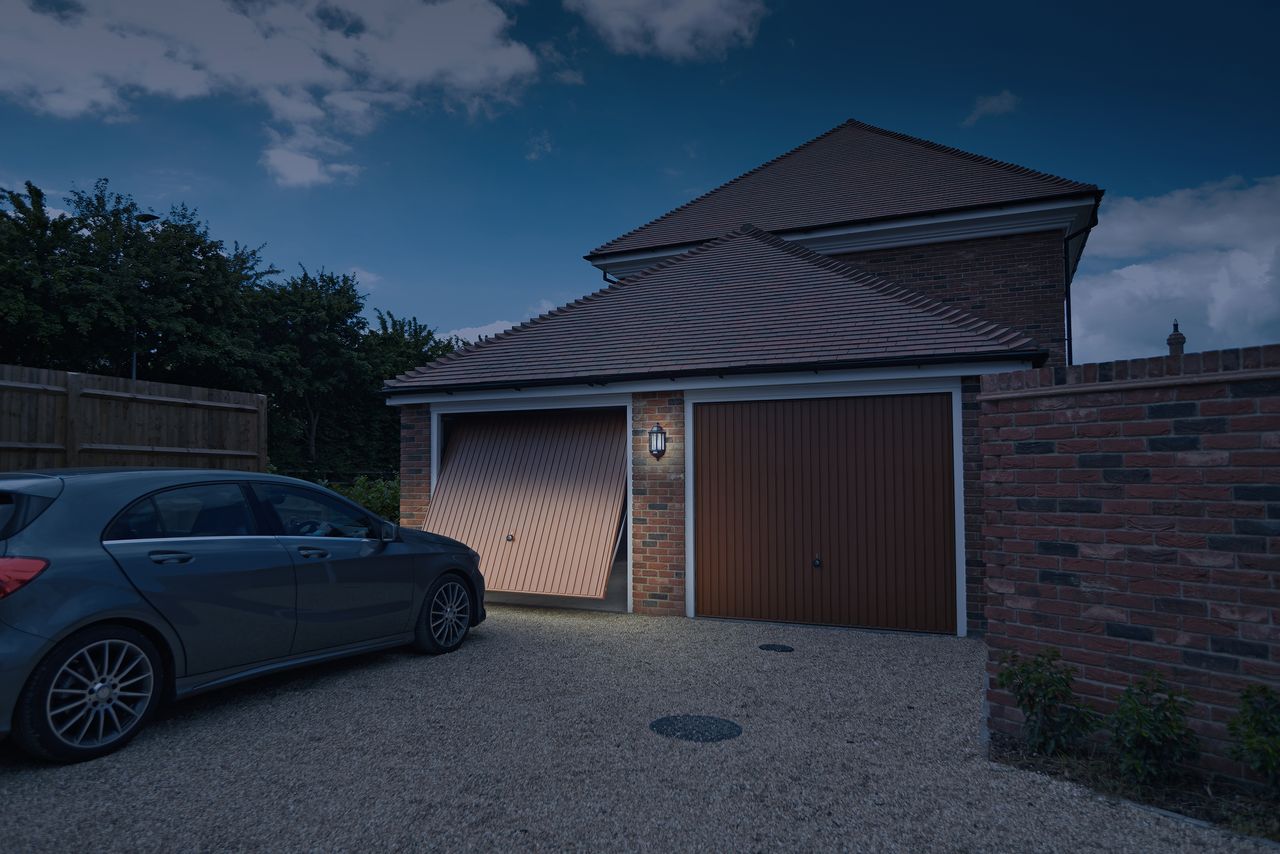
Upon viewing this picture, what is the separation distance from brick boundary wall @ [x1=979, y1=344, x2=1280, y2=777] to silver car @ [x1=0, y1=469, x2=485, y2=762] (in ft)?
14.5

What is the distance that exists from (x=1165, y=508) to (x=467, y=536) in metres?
7.12

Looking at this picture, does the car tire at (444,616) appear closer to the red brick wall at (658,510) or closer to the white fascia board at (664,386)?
the red brick wall at (658,510)

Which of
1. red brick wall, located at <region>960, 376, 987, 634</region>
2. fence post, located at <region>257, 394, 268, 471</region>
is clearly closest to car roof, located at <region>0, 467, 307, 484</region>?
fence post, located at <region>257, 394, 268, 471</region>

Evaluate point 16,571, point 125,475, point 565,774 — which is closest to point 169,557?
point 125,475

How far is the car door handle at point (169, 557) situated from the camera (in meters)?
4.06

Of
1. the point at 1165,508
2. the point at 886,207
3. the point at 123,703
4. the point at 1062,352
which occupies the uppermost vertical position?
the point at 886,207

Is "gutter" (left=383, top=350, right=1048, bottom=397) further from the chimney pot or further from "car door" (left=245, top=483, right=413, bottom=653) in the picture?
the chimney pot

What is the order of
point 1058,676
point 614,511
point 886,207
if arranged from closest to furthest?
point 1058,676 → point 614,511 → point 886,207

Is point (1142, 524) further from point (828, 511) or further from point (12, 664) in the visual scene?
point (12, 664)

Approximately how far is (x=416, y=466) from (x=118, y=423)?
10.7 ft

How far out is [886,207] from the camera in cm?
1177

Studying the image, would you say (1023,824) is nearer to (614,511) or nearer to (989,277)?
(614,511)

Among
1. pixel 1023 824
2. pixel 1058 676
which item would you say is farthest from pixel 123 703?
pixel 1058 676

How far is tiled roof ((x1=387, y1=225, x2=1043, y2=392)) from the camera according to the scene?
7.34m
